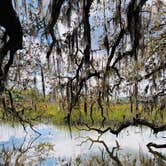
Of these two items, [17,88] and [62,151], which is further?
[62,151]

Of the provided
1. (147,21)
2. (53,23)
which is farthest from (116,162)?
(53,23)

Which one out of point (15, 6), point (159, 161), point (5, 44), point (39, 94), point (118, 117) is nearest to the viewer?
point (15, 6)

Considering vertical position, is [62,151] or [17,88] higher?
[17,88]

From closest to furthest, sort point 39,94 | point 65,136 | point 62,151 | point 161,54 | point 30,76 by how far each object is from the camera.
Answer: point 161,54
point 30,76
point 39,94
point 62,151
point 65,136

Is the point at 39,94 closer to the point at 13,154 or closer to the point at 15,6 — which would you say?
the point at 13,154

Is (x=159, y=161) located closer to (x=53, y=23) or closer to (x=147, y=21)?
(x=147, y=21)

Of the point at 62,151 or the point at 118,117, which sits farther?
the point at 118,117

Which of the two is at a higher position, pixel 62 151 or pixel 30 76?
pixel 30 76

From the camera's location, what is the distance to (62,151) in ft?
48.2

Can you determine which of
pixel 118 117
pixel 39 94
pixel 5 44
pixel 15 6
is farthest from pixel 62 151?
pixel 15 6

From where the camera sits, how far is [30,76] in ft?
38.9

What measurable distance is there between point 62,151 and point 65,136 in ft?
14.9

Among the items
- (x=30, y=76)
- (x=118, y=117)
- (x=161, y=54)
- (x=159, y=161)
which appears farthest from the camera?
(x=118, y=117)

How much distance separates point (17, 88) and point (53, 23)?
682 centimetres
